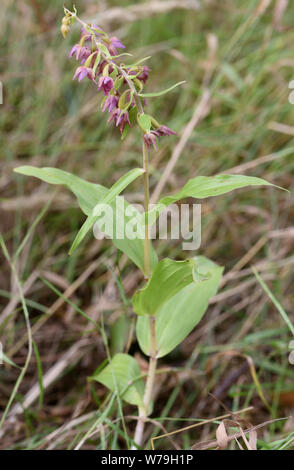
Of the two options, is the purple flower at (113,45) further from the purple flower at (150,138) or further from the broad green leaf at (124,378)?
the broad green leaf at (124,378)

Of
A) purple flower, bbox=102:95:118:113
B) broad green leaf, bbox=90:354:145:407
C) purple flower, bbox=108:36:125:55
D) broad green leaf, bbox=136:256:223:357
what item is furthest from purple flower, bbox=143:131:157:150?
broad green leaf, bbox=90:354:145:407

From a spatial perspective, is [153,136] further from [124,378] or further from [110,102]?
[124,378]

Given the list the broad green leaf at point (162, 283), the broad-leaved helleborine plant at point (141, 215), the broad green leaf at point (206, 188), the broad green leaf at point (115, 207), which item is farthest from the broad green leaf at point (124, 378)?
the broad green leaf at point (206, 188)

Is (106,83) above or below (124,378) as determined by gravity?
above

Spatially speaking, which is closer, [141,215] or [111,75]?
[111,75]

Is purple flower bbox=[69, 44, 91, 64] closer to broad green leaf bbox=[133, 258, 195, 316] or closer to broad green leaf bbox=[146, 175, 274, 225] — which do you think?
broad green leaf bbox=[146, 175, 274, 225]

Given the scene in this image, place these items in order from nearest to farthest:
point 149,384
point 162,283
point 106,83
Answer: point 106,83
point 162,283
point 149,384

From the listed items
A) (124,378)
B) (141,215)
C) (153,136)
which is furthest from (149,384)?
(153,136)
